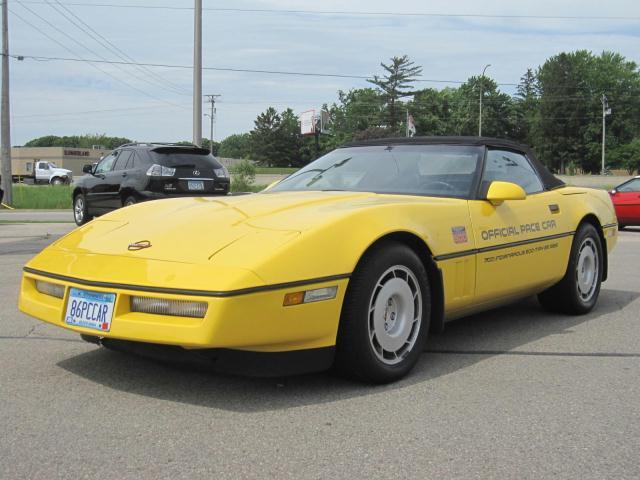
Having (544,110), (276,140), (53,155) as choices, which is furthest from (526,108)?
(53,155)

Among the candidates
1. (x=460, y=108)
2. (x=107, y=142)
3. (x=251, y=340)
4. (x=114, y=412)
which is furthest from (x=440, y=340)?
(x=107, y=142)

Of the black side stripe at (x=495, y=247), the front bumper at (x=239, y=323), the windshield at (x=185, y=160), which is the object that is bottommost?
the front bumper at (x=239, y=323)

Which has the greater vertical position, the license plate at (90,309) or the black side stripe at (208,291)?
the black side stripe at (208,291)

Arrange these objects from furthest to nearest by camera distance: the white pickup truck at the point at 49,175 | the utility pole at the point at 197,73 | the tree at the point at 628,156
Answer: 1. the tree at the point at 628,156
2. the white pickup truck at the point at 49,175
3. the utility pole at the point at 197,73

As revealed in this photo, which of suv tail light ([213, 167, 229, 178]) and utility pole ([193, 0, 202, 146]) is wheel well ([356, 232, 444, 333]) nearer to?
suv tail light ([213, 167, 229, 178])

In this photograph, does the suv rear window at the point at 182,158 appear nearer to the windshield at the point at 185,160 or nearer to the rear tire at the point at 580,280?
the windshield at the point at 185,160

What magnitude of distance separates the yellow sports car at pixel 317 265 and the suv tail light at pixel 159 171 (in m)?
8.11

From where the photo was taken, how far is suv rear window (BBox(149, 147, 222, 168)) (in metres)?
12.7

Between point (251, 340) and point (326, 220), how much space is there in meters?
0.71

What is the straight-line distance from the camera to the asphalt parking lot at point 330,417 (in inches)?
101

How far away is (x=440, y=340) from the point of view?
4.58m

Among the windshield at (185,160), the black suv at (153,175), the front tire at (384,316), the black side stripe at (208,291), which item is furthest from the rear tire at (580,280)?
the windshield at (185,160)

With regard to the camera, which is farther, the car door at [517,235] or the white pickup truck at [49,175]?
the white pickup truck at [49,175]

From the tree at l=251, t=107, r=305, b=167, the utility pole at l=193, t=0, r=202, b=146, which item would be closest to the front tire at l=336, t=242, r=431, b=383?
the utility pole at l=193, t=0, r=202, b=146
